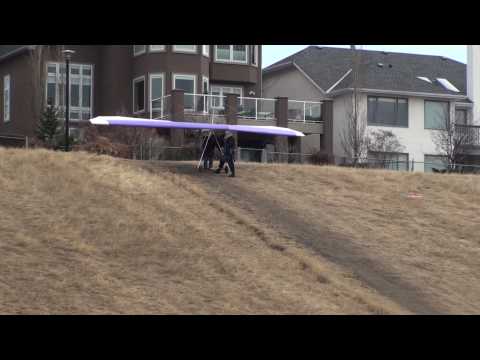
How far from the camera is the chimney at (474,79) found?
1976 inches

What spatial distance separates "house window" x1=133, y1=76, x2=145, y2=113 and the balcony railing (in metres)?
16.4

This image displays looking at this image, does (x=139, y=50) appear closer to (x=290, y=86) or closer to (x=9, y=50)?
(x=9, y=50)

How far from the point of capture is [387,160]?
41.7 meters

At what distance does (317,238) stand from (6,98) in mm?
29584

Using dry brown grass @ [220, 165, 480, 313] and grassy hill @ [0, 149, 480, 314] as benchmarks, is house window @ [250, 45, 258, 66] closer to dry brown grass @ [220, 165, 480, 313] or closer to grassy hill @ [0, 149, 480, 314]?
dry brown grass @ [220, 165, 480, 313]

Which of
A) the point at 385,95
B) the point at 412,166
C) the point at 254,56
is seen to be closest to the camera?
the point at 412,166

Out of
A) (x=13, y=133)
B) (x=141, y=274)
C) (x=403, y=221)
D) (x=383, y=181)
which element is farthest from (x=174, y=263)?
(x=13, y=133)

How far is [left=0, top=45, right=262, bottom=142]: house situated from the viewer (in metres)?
43.2

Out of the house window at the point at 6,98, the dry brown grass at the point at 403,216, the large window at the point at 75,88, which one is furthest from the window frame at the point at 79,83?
the dry brown grass at the point at 403,216

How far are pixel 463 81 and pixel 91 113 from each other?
73.5 feet

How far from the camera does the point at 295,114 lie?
44844 mm

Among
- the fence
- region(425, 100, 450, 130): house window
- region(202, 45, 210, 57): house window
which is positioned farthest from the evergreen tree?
region(425, 100, 450, 130): house window

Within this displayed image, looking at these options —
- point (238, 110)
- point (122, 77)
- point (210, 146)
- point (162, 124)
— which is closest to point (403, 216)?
point (210, 146)

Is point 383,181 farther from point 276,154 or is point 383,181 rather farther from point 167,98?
point 167,98
